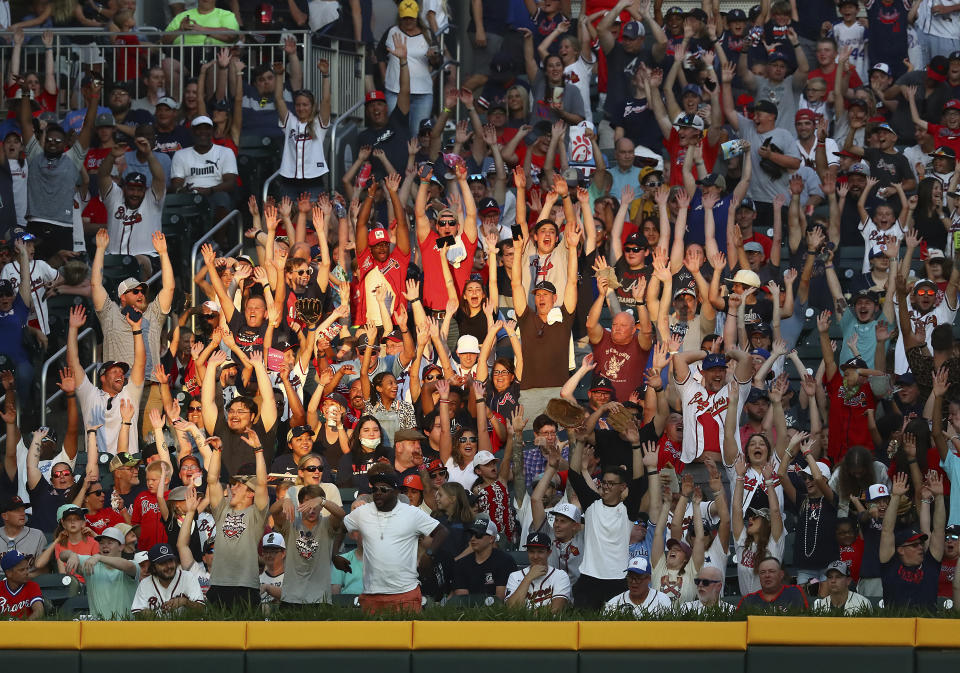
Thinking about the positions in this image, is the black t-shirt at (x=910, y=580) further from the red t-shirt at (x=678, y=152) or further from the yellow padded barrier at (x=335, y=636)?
the red t-shirt at (x=678, y=152)

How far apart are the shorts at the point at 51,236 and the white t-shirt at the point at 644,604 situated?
8985mm

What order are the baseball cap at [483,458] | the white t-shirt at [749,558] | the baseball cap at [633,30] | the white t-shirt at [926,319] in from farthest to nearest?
the baseball cap at [633,30]
the white t-shirt at [926,319]
the baseball cap at [483,458]
the white t-shirt at [749,558]

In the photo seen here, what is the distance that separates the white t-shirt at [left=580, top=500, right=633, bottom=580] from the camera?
1537 cm

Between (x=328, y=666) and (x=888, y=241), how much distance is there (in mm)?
9168

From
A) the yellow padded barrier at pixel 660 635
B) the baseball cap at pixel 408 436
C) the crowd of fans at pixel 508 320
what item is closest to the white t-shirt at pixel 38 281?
the crowd of fans at pixel 508 320

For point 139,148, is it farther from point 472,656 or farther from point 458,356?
point 472,656

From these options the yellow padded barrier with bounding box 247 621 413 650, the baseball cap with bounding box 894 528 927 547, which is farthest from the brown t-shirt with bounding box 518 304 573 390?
the yellow padded barrier with bounding box 247 621 413 650

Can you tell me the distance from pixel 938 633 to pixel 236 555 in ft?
18.1

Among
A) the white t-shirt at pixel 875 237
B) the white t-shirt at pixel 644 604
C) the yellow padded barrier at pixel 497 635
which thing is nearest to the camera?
the yellow padded barrier at pixel 497 635

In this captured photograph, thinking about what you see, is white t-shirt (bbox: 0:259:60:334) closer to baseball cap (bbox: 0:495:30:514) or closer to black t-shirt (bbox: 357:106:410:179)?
baseball cap (bbox: 0:495:30:514)

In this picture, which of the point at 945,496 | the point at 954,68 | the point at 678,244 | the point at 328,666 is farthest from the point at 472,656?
the point at 954,68

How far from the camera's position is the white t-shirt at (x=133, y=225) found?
20.8m

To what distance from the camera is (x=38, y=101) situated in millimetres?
22906

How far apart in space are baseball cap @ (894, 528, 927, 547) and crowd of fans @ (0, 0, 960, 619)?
0.04 m
